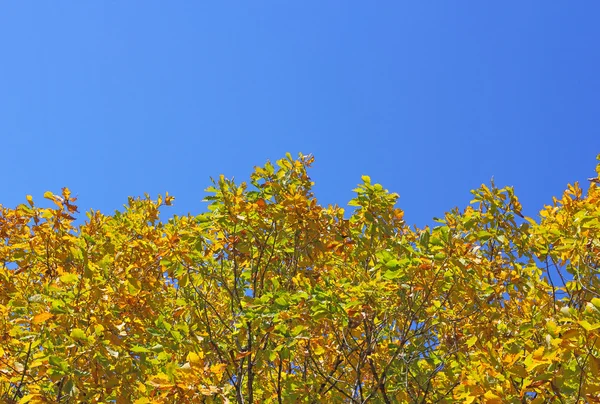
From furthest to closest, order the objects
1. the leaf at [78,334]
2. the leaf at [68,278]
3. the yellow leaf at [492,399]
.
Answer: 1. the leaf at [68,278]
2. the leaf at [78,334]
3. the yellow leaf at [492,399]

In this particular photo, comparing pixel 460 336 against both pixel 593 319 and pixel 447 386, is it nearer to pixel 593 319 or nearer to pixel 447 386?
pixel 447 386

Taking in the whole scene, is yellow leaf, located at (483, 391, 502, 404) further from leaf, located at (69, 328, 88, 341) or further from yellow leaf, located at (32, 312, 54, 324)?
yellow leaf, located at (32, 312, 54, 324)

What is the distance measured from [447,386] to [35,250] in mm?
4711

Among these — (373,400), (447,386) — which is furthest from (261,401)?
(447,386)

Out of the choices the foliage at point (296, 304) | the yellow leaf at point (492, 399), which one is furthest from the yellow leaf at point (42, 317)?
the yellow leaf at point (492, 399)

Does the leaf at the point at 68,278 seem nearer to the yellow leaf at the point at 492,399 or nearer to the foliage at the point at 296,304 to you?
the foliage at the point at 296,304

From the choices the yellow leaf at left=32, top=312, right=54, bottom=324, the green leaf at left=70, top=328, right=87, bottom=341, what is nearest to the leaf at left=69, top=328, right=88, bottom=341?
the green leaf at left=70, top=328, right=87, bottom=341

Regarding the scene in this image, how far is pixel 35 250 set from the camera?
6004mm

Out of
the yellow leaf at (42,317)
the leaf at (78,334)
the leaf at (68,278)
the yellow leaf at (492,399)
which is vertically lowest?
the yellow leaf at (492,399)

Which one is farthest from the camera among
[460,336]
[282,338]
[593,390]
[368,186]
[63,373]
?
[460,336]

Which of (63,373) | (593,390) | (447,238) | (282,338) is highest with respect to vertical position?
(447,238)

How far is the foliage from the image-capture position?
436cm

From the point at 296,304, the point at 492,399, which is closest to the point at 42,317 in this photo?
the point at 296,304

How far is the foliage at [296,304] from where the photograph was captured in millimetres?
4359
